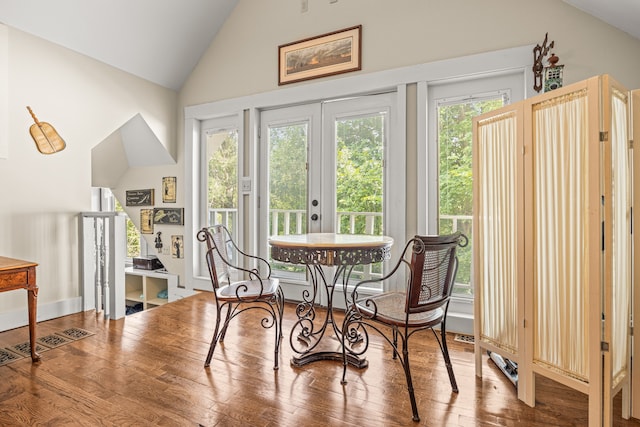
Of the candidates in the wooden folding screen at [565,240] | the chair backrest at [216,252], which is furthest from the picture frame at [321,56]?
the chair backrest at [216,252]

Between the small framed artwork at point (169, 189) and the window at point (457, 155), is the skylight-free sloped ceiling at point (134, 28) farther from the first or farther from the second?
the window at point (457, 155)

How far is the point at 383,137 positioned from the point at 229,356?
236 centimetres

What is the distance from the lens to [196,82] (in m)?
4.37

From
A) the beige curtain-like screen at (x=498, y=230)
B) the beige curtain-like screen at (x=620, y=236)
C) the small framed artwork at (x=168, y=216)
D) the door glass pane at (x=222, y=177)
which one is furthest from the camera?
the small framed artwork at (x=168, y=216)

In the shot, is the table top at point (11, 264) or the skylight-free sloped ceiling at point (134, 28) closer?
the table top at point (11, 264)

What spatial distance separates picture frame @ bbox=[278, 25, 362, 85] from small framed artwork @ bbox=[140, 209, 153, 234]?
264 cm

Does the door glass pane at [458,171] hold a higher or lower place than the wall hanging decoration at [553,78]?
lower

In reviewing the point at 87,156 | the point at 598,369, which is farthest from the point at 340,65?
the point at 598,369

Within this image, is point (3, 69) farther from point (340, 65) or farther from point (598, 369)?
point (598, 369)

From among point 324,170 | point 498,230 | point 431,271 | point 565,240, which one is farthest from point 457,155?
point 431,271

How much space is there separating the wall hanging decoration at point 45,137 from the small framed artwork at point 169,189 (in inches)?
53.0

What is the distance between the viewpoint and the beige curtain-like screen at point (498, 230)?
78.9 inches

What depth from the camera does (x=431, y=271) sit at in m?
1.78

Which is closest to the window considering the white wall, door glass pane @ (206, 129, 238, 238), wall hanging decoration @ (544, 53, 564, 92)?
wall hanging decoration @ (544, 53, 564, 92)
